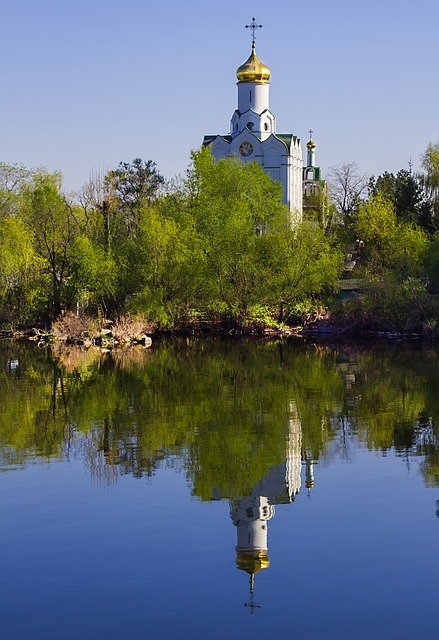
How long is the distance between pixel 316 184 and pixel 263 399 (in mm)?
62048

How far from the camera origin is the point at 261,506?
12.9m

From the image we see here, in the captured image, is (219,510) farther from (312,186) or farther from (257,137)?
(312,186)

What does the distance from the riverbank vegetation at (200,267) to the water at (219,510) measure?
53.7ft

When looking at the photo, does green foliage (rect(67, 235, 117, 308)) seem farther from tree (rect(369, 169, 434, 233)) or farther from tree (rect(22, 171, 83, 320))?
tree (rect(369, 169, 434, 233))

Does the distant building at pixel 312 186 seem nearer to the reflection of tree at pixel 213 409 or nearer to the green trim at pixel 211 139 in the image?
the green trim at pixel 211 139

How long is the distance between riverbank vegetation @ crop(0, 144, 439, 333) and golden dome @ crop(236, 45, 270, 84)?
22.2m

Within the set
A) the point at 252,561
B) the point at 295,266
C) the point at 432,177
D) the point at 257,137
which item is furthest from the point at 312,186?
the point at 252,561

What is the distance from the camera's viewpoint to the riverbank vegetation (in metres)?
40.6

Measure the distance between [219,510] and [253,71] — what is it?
5551 centimetres

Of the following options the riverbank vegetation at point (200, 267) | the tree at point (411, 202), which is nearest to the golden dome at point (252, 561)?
the riverbank vegetation at point (200, 267)

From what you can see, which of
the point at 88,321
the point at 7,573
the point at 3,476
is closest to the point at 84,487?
the point at 3,476

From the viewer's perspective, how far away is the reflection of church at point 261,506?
11016 millimetres

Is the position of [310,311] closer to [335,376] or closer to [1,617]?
[335,376]

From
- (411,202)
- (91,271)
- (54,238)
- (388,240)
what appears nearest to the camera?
(91,271)
